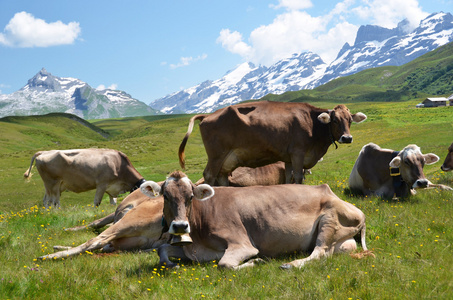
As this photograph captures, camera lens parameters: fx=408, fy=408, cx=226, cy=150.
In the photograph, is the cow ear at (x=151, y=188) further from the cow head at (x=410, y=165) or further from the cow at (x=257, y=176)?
the cow head at (x=410, y=165)

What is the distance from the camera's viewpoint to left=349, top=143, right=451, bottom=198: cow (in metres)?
13.6

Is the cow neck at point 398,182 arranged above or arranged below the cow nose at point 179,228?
below

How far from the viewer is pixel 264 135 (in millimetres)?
12336

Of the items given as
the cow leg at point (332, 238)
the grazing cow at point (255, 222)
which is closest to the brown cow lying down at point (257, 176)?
the grazing cow at point (255, 222)

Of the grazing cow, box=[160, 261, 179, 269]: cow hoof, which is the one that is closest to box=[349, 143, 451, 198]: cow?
the grazing cow

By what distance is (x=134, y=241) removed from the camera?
29.7ft

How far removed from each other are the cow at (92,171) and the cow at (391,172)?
9.44 m

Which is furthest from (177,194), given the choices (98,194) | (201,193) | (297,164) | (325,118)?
(98,194)

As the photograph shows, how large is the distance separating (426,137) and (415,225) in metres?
35.9

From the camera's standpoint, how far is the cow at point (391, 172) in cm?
1356

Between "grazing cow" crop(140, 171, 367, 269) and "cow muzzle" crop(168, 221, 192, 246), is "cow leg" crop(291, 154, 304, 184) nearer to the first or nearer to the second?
"grazing cow" crop(140, 171, 367, 269)

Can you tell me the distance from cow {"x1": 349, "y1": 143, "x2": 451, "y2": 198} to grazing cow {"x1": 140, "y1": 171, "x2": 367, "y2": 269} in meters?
5.85

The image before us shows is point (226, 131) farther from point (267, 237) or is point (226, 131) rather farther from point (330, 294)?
point (330, 294)

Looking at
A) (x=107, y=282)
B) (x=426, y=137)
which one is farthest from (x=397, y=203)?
(x=426, y=137)
